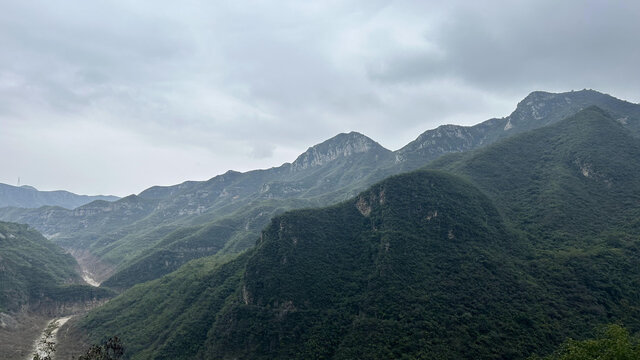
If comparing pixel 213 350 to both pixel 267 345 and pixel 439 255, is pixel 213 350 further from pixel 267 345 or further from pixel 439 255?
pixel 439 255

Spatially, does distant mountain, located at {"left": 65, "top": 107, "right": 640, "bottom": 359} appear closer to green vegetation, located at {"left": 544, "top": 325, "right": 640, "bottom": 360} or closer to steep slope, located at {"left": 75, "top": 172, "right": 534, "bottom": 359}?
steep slope, located at {"left": 75, "top": 172, "right": 534, "bottom": 359}

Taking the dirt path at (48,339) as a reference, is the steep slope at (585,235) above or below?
above

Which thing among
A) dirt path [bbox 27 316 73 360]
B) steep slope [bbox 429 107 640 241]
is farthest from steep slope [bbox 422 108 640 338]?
dirt path [bbox 27 316 73 360]

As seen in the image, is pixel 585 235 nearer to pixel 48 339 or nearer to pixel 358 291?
pixel 358 291

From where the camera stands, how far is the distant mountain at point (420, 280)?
102125 millimetres

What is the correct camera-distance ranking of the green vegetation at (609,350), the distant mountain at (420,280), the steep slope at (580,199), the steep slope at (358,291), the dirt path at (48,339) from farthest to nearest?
the steep slope at (580,199) < the dirt path at (48,339) < the steep slope at (358,291) < the distant mountain at (420,280) < the green vegetation at (609,350)

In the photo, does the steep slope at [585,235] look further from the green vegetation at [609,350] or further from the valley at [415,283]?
the green vegetation at [609,350]

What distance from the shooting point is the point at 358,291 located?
130375mm

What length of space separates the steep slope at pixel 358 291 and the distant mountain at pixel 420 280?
0.55 metres

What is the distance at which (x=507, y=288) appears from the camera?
380 feet

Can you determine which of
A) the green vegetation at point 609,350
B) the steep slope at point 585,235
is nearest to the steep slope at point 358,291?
the steep slope at point 585,235

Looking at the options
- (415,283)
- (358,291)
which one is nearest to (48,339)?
(358,291)

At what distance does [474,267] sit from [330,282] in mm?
59651

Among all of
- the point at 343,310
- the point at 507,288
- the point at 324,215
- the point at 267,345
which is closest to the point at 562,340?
the point at 507,288
